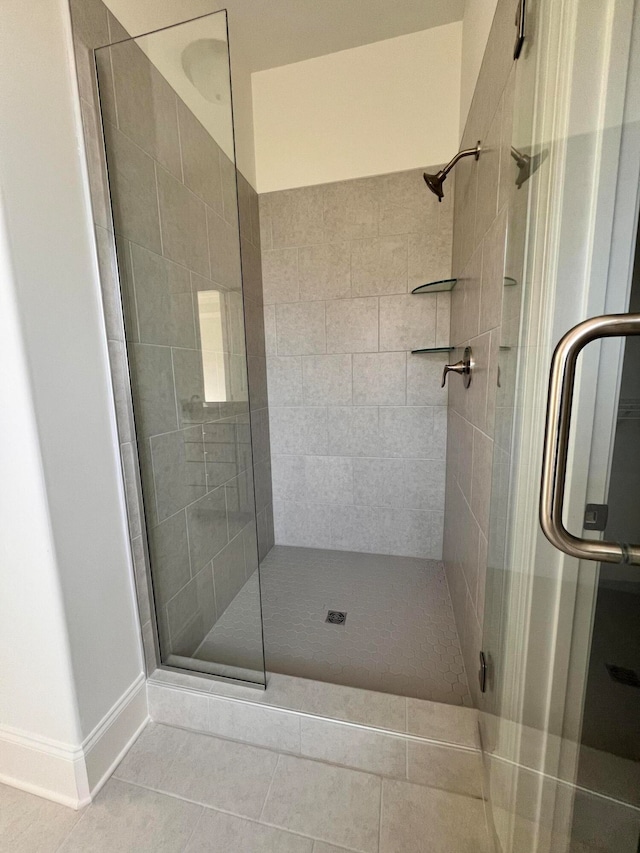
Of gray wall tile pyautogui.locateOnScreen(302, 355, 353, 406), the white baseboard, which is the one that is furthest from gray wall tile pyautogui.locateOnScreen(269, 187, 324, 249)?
the white baseboard

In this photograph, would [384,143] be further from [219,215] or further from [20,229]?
[20,229]

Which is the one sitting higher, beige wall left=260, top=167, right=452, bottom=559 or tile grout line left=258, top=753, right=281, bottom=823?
beige wall left=260, top=167, right=452, bottom=559

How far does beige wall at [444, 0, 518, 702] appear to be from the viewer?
912mm

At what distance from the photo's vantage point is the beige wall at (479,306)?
912mm

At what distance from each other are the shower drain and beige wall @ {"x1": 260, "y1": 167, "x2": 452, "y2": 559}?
550mm

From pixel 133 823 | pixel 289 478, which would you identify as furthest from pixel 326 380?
pixel 133 823

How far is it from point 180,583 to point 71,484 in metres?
0.60

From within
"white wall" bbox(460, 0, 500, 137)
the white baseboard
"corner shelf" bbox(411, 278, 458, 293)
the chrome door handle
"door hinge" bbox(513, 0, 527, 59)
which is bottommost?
the white baseboard

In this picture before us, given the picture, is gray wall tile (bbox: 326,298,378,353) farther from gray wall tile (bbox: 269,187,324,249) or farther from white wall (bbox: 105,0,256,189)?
white wall (bbox: 105,0,256,189)

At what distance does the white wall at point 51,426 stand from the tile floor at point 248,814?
0.36 feet

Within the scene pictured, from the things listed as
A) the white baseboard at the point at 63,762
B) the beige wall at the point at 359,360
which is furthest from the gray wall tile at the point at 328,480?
the white baseboard at the point at 63,762

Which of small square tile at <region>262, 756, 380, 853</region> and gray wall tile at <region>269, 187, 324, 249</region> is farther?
gray wall tile at <region>269, 187, 324, 249</region>

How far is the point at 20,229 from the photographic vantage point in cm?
78

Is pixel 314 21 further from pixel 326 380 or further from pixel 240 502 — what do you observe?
pixel 240 502
